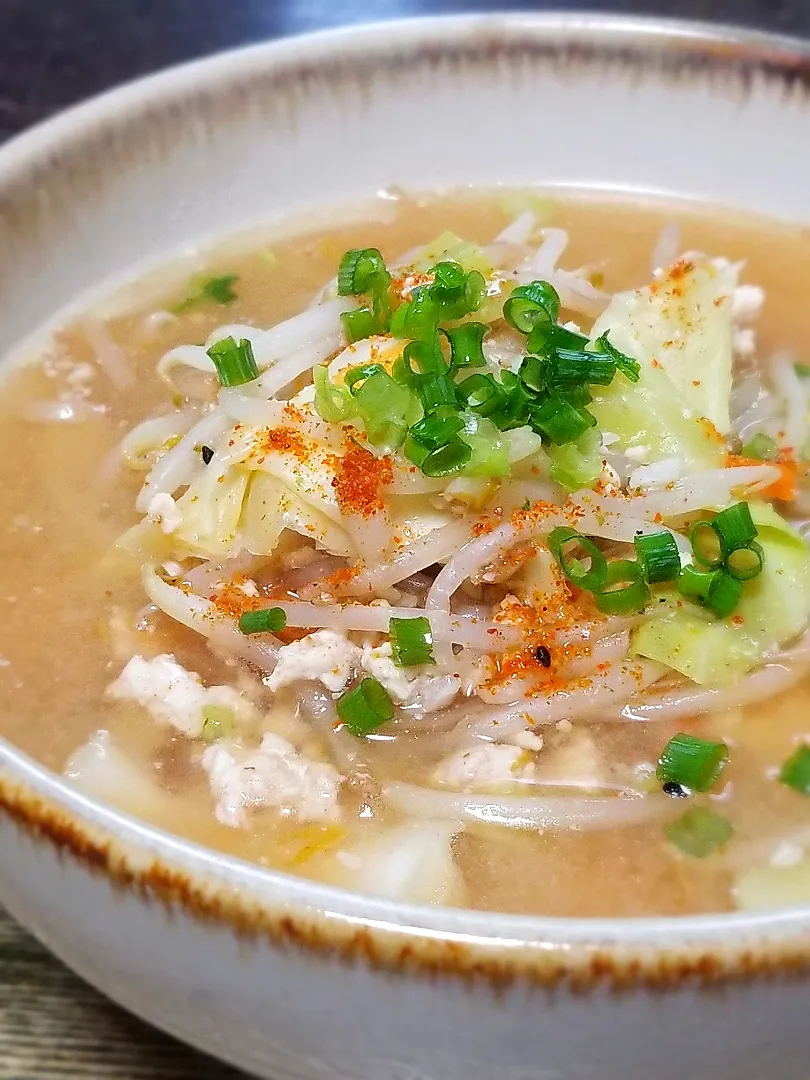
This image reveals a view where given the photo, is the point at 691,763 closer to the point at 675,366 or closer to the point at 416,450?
the point at 416,450

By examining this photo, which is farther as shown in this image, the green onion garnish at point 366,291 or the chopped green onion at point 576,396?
the green onion garnish at point 366,291

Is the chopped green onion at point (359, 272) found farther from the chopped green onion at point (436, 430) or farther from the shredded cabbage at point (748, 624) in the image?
the shredded cabbage at point (748, 624)

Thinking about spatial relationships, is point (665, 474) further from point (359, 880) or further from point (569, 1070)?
point (569, 1070)

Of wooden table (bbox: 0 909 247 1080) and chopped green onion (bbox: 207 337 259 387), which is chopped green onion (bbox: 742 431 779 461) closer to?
chopped green onion (bbox: 207 337 259 387)

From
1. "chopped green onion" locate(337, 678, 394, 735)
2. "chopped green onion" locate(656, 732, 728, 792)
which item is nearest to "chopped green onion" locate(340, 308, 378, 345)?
"chopped green onion" locate(337, 678, 394, 735)

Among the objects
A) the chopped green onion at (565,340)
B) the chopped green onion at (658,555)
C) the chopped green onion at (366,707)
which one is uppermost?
the chopped green onion at (565,340)

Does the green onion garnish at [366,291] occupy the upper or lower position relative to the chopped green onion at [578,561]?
upper

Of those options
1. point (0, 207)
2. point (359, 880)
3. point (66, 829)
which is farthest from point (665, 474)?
point (0, 207)

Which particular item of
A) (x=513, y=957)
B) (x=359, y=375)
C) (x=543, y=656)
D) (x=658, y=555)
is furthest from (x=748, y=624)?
(x=513, y=957)

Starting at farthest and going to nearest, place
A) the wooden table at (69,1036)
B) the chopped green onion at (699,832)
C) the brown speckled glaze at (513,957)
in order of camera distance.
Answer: the wooden table at (69,1036), the chopped green onion at (699,832), the brown speckled glaze at (513,957)

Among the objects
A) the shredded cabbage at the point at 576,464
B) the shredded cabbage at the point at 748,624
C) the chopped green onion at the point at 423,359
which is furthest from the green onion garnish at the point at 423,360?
the shredded cabbage at the point at 748,624
